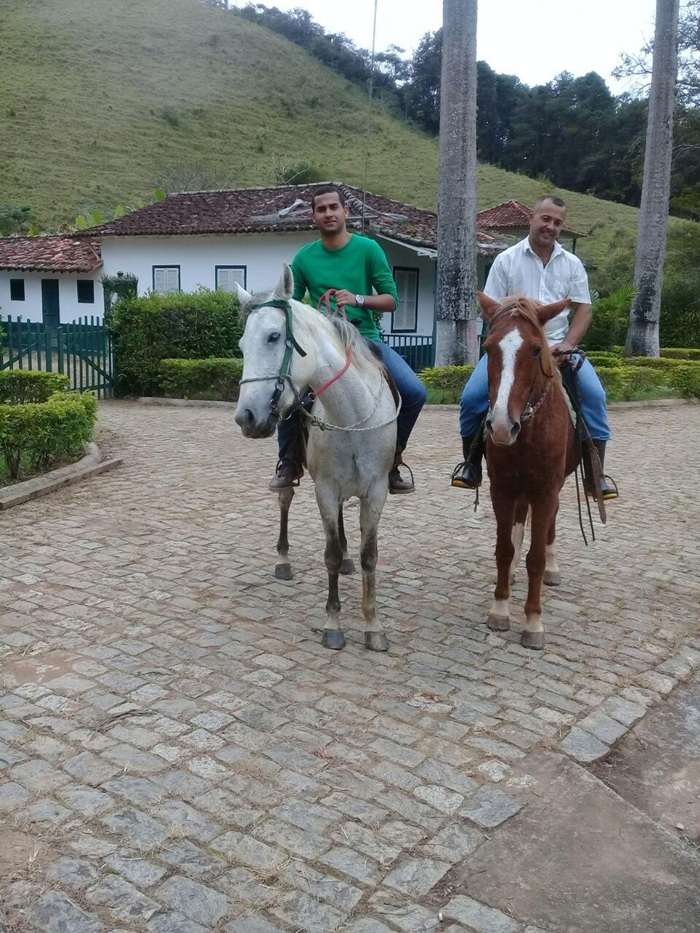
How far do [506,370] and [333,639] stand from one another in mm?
1986

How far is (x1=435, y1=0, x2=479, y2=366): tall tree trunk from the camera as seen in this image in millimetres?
14680

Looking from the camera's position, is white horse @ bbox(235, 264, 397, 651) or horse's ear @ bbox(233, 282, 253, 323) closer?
white horse @ bbox(235, 264, 397, 651)

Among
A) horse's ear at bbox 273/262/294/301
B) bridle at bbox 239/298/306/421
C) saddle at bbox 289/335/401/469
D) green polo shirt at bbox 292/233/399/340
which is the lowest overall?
saddle at bbox 289/335/401/469

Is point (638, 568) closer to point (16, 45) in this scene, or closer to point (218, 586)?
point (218, 586)

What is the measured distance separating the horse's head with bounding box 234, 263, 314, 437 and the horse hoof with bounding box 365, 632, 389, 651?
1682 millimetres

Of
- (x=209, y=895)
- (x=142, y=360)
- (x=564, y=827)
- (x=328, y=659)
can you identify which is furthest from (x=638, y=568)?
(x=142, y=360)

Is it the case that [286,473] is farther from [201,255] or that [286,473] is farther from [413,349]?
[201,255]

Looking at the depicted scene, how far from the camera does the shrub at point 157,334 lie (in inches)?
697

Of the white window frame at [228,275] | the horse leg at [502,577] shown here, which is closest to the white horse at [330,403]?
the horse leg at [502,577]

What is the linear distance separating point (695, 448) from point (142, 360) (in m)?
11.6

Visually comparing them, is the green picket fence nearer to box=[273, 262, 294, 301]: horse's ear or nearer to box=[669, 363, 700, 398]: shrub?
box=[669, 363, 700, 398]: shrub

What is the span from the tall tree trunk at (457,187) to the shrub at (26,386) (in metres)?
7.98

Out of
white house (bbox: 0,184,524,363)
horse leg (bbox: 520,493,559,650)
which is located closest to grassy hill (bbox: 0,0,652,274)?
white house (bbox: 0,184,524,363)

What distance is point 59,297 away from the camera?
101 feet
